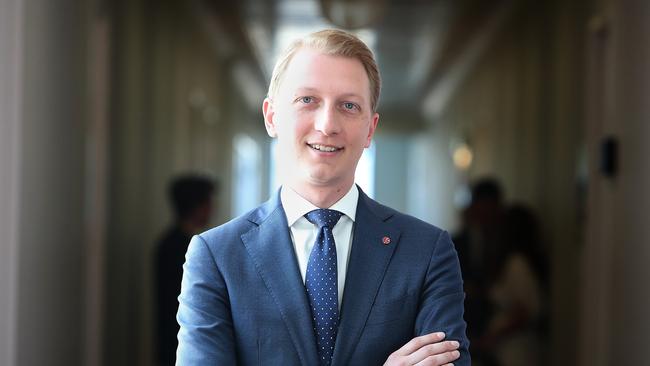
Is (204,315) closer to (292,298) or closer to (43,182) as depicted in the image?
(292,298)

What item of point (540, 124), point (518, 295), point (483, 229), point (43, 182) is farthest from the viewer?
point (540, 124)

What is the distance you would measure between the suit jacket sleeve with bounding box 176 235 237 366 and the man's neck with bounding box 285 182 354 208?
163mm

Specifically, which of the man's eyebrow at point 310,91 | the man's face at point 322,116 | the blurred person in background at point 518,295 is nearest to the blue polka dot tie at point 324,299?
the man's face at point 322,116

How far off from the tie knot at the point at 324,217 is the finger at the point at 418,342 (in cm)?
20

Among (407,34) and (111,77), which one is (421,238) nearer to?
(111,77)

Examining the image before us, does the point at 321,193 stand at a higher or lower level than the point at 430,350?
higher

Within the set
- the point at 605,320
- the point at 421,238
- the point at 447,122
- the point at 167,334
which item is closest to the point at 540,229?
the point at 447,122

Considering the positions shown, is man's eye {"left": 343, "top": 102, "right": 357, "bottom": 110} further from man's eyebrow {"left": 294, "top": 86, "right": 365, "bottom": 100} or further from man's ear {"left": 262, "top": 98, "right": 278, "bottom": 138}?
man's ear {"left": 262, "top": 98, "right": 278, "bottom": 138}

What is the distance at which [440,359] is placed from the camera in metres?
1.29

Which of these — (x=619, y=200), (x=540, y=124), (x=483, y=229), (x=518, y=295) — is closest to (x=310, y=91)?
(x=619, y=200)

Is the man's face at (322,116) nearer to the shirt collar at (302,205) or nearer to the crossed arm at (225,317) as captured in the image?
the shirt collar at (302,205)

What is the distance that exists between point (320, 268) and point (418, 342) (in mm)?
173

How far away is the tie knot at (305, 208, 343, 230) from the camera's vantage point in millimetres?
1350

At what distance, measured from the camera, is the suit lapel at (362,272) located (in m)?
1.31
